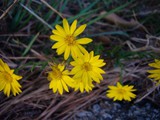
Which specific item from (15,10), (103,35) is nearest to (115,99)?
(103,35)

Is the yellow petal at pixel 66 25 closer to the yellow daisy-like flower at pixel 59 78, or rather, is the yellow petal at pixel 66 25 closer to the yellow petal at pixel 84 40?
the yellow petal at pixel 84 40

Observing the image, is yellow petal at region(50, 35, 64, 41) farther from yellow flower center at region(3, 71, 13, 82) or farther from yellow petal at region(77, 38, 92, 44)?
yellow flower center at region(3, 71, 13, 82)

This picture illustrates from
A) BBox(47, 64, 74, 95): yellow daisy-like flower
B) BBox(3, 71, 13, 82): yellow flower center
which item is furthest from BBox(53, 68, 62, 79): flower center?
BBox(3, 71, 13, 82): yellow flower center

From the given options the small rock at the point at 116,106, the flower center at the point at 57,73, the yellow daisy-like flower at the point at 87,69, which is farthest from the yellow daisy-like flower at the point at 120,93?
the flower center at the point at 57,73

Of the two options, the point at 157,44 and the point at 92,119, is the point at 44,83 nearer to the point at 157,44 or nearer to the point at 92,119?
the point at 92,119

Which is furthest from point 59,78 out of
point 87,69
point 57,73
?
point 87,69

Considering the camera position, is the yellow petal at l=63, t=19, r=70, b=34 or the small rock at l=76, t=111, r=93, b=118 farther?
the small rock at l=76, t=111, r=93, b=118
